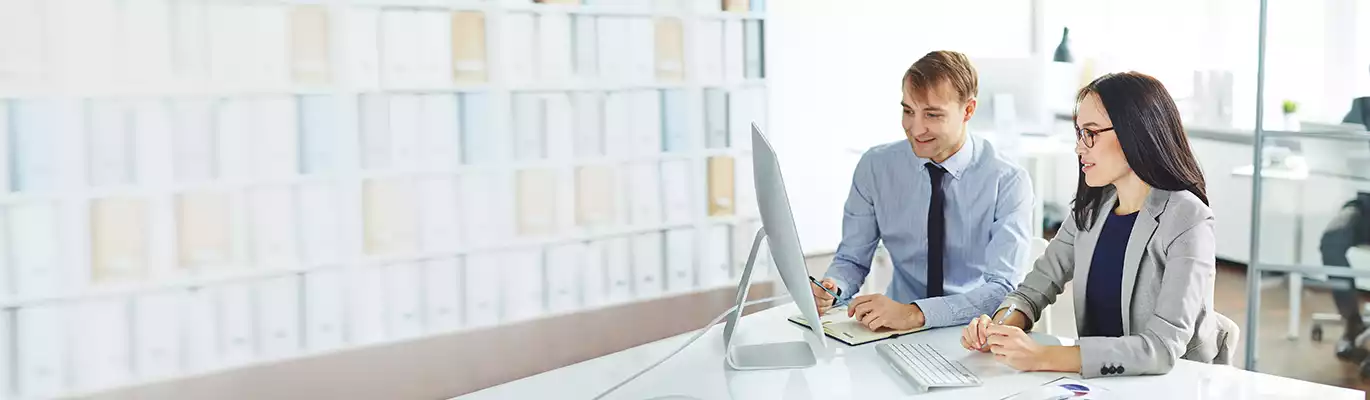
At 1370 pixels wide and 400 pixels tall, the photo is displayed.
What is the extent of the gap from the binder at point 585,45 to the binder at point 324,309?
97cm

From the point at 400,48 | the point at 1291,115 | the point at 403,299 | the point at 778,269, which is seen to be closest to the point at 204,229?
the point at 403,299

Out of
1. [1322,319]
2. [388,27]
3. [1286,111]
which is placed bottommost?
[1322,319]

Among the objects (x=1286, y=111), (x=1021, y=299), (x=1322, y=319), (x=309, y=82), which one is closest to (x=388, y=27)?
(x=309, y=82)

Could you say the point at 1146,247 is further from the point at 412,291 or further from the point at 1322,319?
the point at 1322,319

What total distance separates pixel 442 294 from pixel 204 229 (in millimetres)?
725

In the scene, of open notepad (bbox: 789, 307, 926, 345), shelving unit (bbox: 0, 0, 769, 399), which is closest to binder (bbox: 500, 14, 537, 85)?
shelving unit (bbox: 0, 0, 769, 399)

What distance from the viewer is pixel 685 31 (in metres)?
3.60

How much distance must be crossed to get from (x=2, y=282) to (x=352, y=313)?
86cm

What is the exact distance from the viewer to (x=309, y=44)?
9.39ft

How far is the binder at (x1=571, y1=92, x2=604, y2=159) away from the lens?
11.3 feet

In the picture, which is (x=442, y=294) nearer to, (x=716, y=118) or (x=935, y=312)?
(x=716, y=118)

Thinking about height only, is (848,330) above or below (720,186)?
below

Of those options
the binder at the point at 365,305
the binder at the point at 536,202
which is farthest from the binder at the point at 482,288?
the binder at the point at 365,305

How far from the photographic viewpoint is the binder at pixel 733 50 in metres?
3.71
